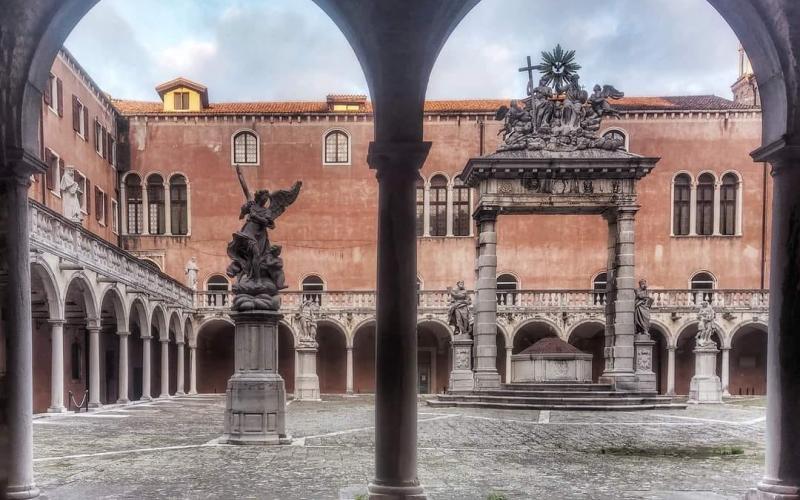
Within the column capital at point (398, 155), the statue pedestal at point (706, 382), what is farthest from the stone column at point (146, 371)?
the column capital at point (398, 155)

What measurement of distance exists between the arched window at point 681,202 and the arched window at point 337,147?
651 inches

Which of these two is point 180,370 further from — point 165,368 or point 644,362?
point 644,362

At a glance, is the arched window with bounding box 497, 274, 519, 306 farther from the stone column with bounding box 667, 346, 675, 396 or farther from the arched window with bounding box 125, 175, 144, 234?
the arched window with bounding box 125, 175, 144, 234

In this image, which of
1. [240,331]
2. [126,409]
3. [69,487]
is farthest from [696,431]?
[126,409]

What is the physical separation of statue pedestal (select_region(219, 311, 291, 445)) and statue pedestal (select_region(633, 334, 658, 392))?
1318 cm

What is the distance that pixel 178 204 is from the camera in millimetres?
39875

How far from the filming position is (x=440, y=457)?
10766mm

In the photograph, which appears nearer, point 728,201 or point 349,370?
point 349,370

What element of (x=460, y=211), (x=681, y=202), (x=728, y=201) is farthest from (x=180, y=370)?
(x=728, y=201)

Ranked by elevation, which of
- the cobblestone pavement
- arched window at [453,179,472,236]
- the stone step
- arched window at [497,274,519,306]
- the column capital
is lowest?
the stone step

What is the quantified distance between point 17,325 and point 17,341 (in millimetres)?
118

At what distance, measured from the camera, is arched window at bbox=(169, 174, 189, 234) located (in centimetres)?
3975

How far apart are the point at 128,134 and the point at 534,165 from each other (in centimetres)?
2521

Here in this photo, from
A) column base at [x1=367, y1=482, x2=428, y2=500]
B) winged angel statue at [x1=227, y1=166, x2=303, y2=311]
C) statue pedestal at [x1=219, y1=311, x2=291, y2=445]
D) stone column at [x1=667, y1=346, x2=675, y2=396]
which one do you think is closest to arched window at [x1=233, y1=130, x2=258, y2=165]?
stone column at [x1=667, y1=346, x2=675, y2=396]
